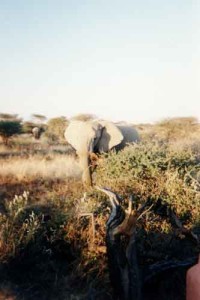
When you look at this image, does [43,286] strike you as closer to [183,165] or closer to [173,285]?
[173,285]

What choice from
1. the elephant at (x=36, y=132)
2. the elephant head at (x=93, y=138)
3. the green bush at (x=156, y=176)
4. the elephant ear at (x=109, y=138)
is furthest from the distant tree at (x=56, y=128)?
the green bush at (x=156, y=176)

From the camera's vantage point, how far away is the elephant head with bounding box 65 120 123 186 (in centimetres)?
1298

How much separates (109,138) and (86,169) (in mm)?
2179

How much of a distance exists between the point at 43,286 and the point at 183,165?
450cm

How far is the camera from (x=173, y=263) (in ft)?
19.9

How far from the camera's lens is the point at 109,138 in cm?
1354

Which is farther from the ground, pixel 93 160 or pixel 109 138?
pixel 109 138

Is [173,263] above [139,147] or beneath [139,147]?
beneath

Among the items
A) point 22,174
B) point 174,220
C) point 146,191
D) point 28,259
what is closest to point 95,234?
point 28,259

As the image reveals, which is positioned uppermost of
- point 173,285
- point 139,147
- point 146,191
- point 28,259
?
point 139,147

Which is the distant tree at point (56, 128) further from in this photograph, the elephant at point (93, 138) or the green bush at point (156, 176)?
the green bush at point (156, 176)

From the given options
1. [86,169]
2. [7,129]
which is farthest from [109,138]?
[7,129]

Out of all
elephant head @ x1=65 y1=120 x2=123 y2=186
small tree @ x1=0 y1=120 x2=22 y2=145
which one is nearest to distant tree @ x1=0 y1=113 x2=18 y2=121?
small tree @ x1=0 y1=120 x2=22 y2=145

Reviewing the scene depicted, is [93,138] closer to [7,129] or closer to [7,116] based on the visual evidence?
[7,129]
